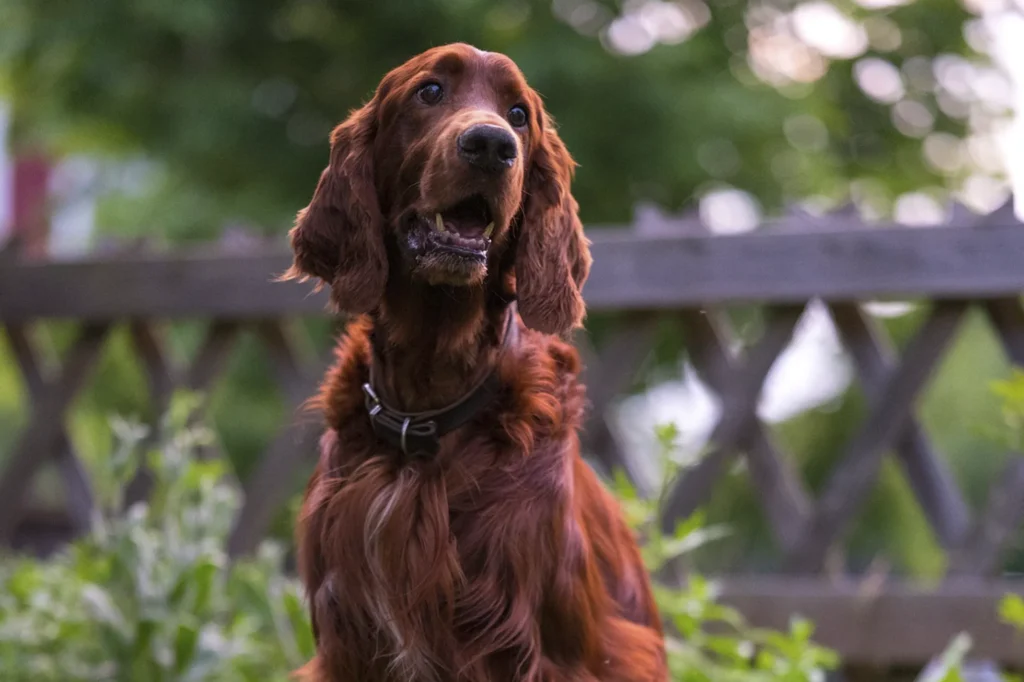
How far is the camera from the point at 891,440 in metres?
3.79

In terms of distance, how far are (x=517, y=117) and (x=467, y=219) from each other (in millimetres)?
236

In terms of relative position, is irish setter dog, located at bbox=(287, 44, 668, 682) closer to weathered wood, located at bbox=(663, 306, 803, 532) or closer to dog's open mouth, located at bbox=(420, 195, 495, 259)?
dog's open mouth, located at bbox=(420, 195, 495, 259)

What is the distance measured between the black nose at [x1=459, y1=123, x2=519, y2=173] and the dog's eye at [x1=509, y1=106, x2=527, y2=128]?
22cm

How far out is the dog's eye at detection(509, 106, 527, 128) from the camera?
2230 mm

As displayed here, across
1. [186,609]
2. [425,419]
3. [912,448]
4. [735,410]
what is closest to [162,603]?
[186,609]

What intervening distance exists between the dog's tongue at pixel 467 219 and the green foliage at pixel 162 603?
135cm

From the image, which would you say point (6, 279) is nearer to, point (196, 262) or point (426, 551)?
point (196, 262)

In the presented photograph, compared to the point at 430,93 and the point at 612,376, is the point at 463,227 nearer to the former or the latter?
the point at 430,93

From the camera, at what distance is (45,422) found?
16.1 ft

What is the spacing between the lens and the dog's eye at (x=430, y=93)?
2.18 metres


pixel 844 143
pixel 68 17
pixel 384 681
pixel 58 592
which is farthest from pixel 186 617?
pixel 844 143

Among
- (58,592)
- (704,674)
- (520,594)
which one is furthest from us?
(58,592)

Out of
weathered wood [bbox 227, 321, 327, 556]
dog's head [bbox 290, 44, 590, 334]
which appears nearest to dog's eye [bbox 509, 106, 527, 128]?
dog's head [bbox 290, 44, 590, 334]

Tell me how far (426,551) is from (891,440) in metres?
2.15
